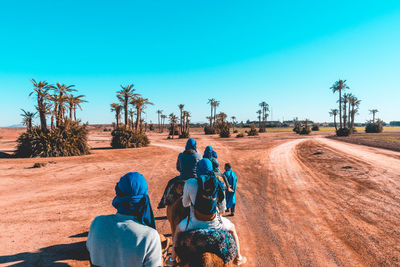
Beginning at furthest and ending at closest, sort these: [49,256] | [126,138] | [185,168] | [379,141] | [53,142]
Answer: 1. [379,141]
2. [126,138]
3. [53,142]
4. [185,168]
5. [49,256]

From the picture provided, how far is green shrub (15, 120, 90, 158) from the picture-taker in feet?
65.6

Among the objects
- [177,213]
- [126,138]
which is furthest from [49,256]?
[126,138]

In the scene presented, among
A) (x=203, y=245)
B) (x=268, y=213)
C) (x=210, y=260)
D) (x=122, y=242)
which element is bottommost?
(x=268, y=213)

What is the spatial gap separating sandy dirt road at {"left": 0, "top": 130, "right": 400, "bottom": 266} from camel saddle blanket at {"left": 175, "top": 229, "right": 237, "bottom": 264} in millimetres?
2237

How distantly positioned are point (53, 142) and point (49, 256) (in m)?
19.3

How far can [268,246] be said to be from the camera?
546 centimetres

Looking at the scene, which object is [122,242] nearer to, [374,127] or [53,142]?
[53,142]

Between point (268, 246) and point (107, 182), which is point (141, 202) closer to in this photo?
point (268, 246)

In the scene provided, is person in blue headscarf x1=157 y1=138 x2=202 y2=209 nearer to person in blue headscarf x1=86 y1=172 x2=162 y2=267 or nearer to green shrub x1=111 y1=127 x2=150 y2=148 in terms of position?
person in blue headscarf x1=86 y1=172 x2=162 y2=267

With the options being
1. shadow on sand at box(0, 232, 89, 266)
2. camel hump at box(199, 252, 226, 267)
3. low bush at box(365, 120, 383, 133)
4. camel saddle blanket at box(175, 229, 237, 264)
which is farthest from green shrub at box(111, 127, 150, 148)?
low bush at box(365, 120, 383, 133)

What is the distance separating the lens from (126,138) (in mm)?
29141

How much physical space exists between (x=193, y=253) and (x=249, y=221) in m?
4.53

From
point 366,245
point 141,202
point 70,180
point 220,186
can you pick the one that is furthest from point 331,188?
point 70,180

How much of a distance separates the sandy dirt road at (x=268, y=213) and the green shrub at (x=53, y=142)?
242 inches
